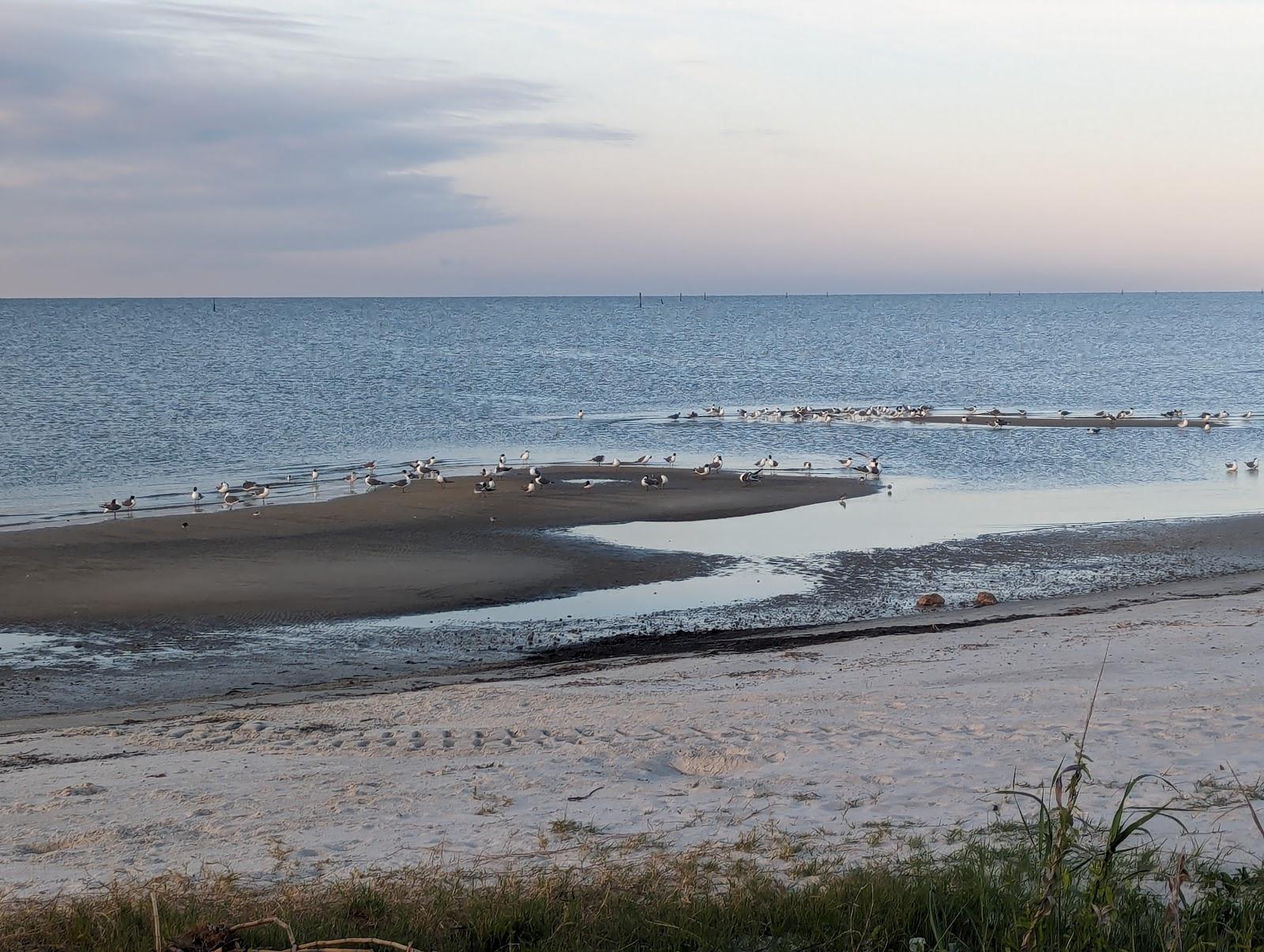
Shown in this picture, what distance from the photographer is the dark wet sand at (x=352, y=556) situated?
17547 millimetres

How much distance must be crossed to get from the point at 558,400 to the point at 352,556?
34182 millimetres

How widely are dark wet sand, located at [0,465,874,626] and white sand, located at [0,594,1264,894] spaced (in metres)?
6.23

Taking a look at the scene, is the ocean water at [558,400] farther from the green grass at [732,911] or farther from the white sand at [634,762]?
the green grass at [732,911]

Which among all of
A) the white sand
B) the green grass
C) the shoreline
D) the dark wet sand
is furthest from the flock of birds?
the green grass

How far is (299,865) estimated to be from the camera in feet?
20.6

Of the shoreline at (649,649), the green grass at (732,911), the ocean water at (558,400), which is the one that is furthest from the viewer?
the ocean water at (558,400)

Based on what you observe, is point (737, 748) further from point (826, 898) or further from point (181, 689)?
point (181, 689)

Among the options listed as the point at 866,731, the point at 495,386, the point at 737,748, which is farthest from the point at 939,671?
the point at 495,386

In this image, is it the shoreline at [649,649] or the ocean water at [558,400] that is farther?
the ocean water at [558,400]

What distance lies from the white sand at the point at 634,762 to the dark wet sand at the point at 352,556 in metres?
6.23

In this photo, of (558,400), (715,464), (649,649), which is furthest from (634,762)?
(558,400)

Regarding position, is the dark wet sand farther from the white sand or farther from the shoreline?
the white sand

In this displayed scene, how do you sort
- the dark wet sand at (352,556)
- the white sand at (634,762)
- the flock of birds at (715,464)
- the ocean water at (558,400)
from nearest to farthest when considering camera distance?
the white sand at (634,762) < the dark wet sand at (352,556) < the flock of birds at (715,464) < the ocean water at (558,400)

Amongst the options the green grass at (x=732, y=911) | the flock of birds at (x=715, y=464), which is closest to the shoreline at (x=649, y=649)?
the green grass at (x=732, y=911)
